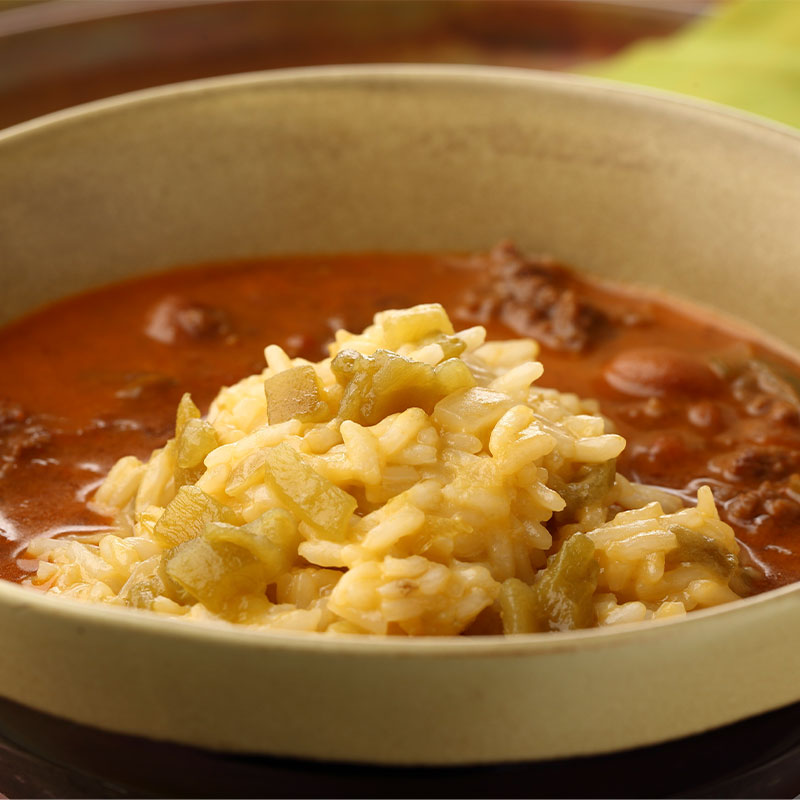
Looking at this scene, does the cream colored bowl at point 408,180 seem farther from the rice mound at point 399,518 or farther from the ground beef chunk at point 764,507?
the rice mound at point 399,518

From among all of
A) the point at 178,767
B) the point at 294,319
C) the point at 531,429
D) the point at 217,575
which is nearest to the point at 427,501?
the point at 531,429

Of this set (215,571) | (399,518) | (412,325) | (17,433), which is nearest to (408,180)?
(412,325)

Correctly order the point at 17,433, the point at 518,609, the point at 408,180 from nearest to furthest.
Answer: the point at 518,609 → the point at 17,433 → the point at 408,180

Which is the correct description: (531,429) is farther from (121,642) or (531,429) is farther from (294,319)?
(294,319)

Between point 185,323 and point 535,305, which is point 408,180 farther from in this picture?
point 185,323

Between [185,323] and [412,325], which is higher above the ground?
[412,325]

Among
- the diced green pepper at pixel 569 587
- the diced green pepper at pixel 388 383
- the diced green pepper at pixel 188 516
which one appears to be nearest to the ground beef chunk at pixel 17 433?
the diced green pepper at pixel 188 516
